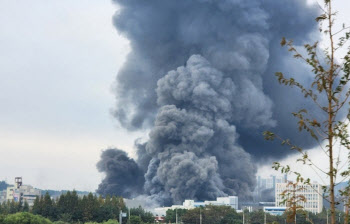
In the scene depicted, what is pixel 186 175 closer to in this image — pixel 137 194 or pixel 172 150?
pixel 172 150

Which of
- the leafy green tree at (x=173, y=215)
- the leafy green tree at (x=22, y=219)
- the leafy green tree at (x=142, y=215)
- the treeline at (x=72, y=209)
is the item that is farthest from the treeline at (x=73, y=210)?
the leafy green tree at (x=22, y=219)

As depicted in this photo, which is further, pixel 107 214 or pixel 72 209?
pixel 107 214

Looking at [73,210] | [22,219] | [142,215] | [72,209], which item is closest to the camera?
[22,219]

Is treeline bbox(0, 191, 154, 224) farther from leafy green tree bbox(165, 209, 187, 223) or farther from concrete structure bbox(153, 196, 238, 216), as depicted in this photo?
concrete structure bbox(153, 196, 238, 216)

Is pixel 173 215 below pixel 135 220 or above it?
above

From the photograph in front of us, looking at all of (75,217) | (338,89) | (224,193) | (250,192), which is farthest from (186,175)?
(338,89)

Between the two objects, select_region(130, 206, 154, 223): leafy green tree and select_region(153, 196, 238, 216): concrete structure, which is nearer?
select_region(130, 206, 154, 223): leafy green tree

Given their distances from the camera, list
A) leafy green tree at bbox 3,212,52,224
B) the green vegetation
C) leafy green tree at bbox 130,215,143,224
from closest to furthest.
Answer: leafy green tree at bbox 3,212,52,224
the green vegetation
leafy green tree at bbox 130,215,143,224

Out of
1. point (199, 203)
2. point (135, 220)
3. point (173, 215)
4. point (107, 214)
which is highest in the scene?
point (199, 203)

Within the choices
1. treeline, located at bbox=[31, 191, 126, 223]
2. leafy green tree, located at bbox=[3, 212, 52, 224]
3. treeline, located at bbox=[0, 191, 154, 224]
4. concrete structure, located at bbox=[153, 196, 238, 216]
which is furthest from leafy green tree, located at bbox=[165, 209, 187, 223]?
leafy green tree, located at bbox=[3, 212, 52, 224]

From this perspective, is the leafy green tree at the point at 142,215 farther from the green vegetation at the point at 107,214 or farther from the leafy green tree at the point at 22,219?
the leafy green tree at the point at 22,219

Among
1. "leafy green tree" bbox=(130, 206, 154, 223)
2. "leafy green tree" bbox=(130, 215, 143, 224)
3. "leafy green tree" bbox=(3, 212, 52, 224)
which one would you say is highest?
"leafy green tree" bbox=(130, 206, 154, 223)

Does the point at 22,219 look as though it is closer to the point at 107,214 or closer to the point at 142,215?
the point at 107,214

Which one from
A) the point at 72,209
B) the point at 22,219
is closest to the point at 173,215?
the point at 72,209
